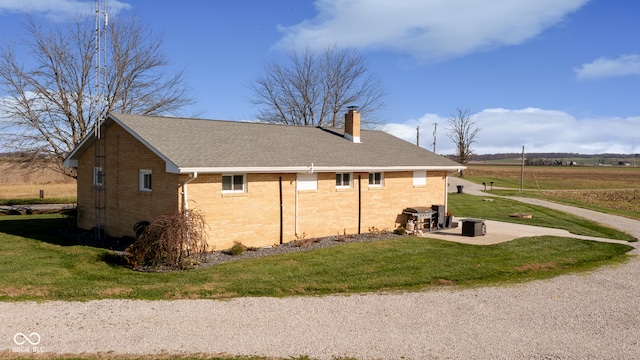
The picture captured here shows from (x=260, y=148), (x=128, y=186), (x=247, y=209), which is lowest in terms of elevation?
(x=247, y=209)

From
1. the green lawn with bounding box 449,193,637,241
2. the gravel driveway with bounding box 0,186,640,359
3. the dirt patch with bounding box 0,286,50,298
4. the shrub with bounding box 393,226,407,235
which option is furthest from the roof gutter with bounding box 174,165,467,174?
the green lawn with bounding box 449,193,637,241

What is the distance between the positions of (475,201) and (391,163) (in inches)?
747

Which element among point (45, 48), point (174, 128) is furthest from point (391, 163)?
point (45, 48)

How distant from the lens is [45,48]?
96.7ft

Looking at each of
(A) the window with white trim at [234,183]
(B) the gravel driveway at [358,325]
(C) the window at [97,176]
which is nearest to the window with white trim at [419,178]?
(A) the window with white trim at [234,183]

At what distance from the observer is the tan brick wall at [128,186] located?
1548cm

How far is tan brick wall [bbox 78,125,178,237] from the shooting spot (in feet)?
50.8

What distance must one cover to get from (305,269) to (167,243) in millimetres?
4084

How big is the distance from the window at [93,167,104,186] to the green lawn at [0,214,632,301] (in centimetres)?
263

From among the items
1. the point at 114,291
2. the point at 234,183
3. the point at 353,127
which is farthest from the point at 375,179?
the point at 114,291

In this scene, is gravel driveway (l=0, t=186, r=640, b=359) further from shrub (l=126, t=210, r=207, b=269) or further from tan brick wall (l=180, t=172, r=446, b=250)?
tan brick wall (l=180, t=172, r=446, b=250)

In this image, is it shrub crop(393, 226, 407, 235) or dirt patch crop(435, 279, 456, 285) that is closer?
dirt patch crop(435, 279, 456, 285)

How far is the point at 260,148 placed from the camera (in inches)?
712

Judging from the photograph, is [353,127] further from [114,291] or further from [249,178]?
[114,291]
